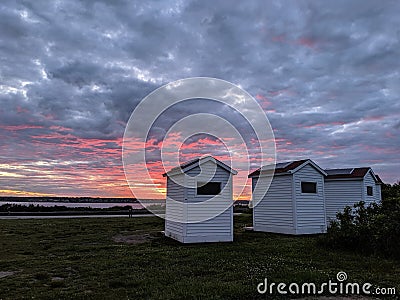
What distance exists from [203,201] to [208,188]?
0.64 m

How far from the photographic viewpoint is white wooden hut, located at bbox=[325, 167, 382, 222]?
20531mm

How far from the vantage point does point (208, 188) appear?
15.1 meters

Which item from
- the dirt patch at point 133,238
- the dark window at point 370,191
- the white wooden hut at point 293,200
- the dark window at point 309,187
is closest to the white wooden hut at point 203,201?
the dirt patch at point 133,238

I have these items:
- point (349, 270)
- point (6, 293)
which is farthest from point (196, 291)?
point (349, 270)

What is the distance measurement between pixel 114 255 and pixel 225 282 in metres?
4.89

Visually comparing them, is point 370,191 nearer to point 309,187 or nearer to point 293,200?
point 309,187

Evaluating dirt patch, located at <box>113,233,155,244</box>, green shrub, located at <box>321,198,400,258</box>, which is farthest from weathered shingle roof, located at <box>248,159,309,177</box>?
dirt patch, located at <box>113,233,155,244</box>

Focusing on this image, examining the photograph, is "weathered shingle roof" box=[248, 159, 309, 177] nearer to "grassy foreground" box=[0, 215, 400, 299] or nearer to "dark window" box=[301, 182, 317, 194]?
"dark window" box=[301, 182, 317, 194]

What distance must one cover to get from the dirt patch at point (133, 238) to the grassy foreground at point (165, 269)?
971 mm

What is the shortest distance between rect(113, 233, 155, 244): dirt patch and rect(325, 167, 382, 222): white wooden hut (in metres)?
11.8

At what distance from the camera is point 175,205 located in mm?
15633

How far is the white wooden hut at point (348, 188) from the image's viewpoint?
67.4ft

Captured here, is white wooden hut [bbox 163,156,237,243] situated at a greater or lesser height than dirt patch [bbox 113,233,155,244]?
greater

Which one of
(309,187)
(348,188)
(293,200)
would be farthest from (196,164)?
(348,188)
